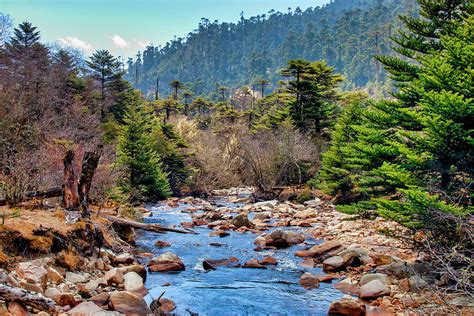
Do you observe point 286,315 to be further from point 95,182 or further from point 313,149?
point 313,149

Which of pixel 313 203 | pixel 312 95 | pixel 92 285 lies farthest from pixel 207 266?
pixel 312 95

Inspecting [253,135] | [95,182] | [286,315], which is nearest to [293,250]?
[286,315]

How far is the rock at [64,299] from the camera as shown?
6726 mm

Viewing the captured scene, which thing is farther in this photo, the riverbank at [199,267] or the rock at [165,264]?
the rock at [165,264]

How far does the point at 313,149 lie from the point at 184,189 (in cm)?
1074

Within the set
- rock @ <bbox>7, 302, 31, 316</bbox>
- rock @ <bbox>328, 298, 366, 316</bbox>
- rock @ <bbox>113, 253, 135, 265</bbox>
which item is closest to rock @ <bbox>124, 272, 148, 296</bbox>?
rock @ <bbox>113, 253, 135, 265</bbox>

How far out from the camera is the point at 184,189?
1286 inches

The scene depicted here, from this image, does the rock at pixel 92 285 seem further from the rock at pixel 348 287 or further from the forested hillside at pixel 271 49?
the forested hillside at pixel 271 49

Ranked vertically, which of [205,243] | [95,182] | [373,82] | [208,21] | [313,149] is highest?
[208,21]

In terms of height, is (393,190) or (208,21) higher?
(208,21)

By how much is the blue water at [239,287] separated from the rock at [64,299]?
5.90 ft

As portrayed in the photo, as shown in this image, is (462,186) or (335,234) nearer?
(462,186)

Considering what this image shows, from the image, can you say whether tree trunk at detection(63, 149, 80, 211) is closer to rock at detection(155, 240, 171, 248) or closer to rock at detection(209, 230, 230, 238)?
rock at detection(155, 240, 171, 248)

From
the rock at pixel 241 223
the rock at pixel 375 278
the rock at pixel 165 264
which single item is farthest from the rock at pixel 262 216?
the rock at pixel 375 278
